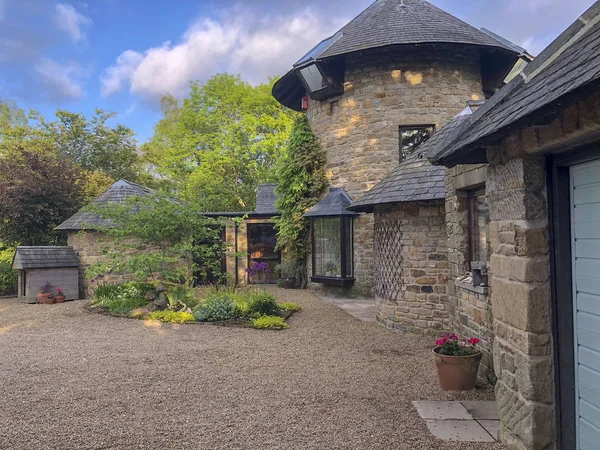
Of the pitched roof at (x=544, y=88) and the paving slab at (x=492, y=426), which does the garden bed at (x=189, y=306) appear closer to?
the paving slab at (x=492, y=426)

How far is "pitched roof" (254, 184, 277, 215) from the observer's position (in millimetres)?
16225

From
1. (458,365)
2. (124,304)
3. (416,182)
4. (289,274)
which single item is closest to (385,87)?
(416,182)

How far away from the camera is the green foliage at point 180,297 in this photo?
32.9 ft

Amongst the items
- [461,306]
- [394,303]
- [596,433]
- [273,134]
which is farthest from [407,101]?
[273,134]

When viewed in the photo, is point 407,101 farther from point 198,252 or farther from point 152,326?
point 152,326

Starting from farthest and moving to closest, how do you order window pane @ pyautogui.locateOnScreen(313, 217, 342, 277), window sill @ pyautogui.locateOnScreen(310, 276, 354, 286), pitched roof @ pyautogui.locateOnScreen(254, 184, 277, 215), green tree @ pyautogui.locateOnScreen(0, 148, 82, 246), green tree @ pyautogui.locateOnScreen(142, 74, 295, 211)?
1. green tree @ pyautogui.locateOnScreen(142, 74, 295, 211)
2. pitched roof @ pyautogui.locateOnScreen(254, 184, 277, 215)
3. green tree @ pyautogui.locateOnScreen(0, 148, 82, 246)
4. window pane @ pyautogui.locateOnScreen(313, 217, 342, 277)
5. window sill @ pyautogui.locateOnScreen(310, 276, 354, 286)

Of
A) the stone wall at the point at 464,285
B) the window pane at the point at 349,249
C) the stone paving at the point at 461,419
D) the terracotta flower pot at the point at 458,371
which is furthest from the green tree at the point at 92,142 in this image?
the stone paving at the point at 461,419

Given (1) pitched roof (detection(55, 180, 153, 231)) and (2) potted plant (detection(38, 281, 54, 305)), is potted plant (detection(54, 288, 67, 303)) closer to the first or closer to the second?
(2) potted plant (detection(38, 281, 54, 305))

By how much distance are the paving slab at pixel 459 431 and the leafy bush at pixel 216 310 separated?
5591 mm

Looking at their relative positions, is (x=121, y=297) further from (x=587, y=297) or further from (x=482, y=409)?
(x=587, y=297)

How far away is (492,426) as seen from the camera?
3867 mm

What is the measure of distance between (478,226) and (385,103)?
7010 mm

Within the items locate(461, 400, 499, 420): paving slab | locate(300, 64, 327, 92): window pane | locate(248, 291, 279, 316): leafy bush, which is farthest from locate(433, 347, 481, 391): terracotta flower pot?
locate(300, 64, 327, 92): window pane

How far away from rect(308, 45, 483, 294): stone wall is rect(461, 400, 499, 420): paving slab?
7.79 meters
